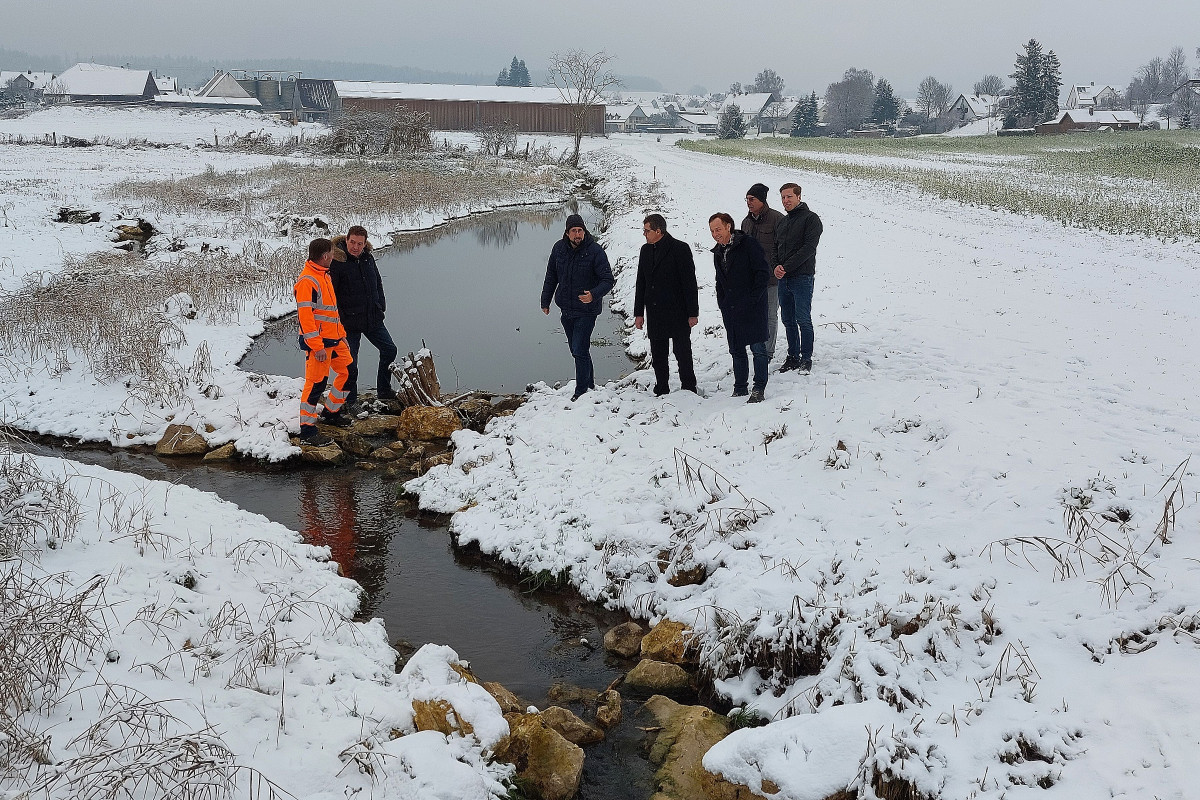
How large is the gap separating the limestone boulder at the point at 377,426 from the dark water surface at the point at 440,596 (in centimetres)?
94

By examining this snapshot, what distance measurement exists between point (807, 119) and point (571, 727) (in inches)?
4361

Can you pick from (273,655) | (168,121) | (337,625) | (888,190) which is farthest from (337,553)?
(168,121)

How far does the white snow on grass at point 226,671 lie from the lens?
398 centimetres

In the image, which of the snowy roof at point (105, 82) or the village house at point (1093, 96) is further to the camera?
the village house at point (1093, 96)

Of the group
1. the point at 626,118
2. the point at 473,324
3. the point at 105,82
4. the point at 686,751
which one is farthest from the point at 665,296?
the point at 626,118

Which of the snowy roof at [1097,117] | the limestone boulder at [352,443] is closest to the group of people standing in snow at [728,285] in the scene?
the limestone boulder at [352,443]

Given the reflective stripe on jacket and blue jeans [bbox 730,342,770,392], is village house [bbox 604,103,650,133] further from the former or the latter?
blue jeans [bbox 730,342,770,392]

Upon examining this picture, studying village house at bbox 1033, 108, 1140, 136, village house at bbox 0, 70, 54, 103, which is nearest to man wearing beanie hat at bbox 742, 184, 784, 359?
village house at bbox 1033, 108, 1140, 136

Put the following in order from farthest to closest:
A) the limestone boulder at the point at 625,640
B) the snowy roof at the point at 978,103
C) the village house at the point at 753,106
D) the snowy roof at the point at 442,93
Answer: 1. the village house at the point at 753,106
2. the snowy roof at the point at 978,103
3. the snowy roof at the point at 442,93
4. the limestone boulder at the point at 625,640

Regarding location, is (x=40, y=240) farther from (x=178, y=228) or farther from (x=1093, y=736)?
(x=1093, y=736)

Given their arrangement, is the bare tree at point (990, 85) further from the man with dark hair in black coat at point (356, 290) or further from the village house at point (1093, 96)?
the man with dark hair in black coat at point (356, 290)

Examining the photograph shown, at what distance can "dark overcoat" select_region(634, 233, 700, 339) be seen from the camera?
9.02 meters

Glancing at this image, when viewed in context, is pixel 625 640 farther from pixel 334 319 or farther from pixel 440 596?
pixel 334 319

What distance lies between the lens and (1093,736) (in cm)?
423
